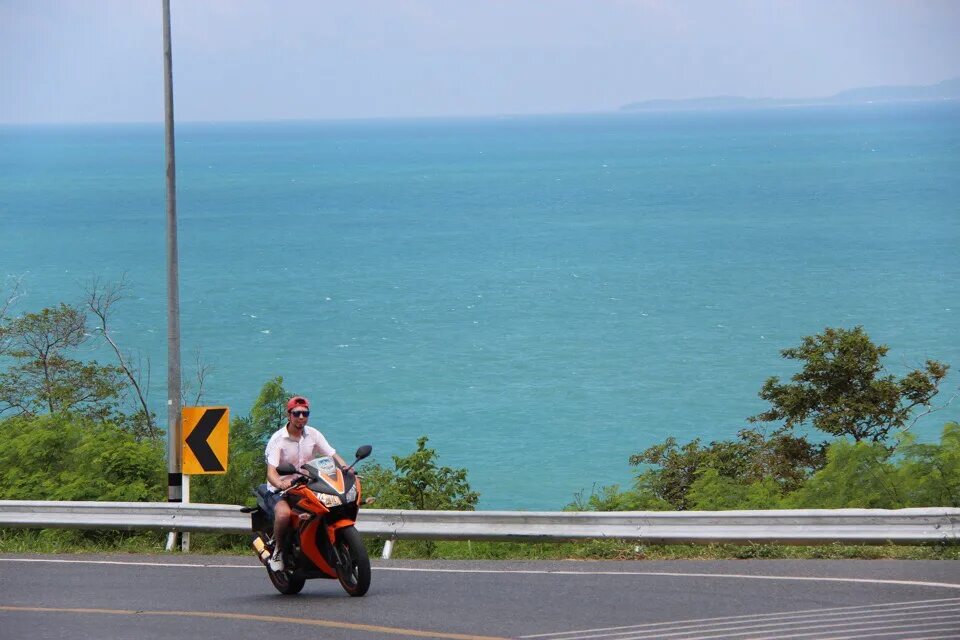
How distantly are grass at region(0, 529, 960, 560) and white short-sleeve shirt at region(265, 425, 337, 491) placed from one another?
9.72 ft

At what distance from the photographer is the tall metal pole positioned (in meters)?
14.9

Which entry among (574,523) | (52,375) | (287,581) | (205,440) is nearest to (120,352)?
(52,375)

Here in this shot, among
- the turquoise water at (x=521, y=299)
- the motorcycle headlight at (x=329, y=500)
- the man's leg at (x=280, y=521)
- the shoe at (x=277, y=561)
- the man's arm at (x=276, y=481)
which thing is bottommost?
the turquoise water at (x=521, y=299)

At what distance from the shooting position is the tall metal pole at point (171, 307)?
14898mm

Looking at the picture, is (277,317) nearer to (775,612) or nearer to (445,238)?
(445,238)

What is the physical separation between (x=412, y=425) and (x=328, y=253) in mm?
62752

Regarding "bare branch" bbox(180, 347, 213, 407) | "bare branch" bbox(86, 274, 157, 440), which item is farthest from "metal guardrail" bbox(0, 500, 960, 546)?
"bare branch" bbox(86, 274, 157, 440)

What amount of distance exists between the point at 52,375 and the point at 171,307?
1776cm

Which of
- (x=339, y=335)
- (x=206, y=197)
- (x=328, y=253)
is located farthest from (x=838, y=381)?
(x=206, y=197)

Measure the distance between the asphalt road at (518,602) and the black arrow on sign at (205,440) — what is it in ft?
7.58

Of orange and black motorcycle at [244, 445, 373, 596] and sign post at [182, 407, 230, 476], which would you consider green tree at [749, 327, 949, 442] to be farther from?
orange and black motorcycle at [244, 445, 373, 596]

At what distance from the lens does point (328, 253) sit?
124938mm

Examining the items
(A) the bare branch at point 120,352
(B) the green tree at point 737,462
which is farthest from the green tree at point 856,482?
(A) the bare branch at point 120,352

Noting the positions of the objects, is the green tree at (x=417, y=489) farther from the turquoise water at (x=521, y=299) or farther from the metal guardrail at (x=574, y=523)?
the turquoise water at (x=521, y=299)
